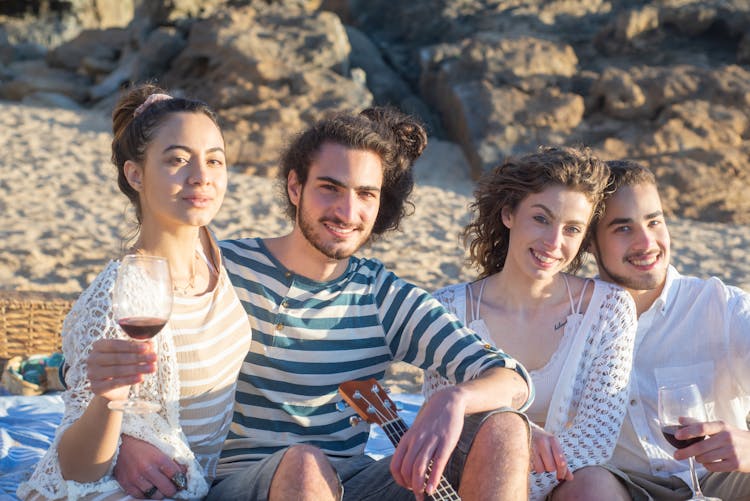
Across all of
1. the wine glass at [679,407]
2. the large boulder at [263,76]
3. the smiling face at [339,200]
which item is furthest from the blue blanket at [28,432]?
the large boulder at [263,76]

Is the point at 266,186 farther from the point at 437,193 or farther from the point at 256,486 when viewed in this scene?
the point at 256,486

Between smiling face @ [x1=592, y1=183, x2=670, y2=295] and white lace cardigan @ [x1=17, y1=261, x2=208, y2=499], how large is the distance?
5.82ft

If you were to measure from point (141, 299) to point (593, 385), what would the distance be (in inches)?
67.2

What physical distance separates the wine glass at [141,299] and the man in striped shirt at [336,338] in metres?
0.60

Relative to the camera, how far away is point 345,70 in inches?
550

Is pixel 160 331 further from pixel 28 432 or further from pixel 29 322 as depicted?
pixel 29 322

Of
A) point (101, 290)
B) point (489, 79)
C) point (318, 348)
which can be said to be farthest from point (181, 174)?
point (489, 79)

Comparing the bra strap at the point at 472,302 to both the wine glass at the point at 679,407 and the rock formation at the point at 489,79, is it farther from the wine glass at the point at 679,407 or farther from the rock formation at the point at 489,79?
the rock formation at the point at 489,79

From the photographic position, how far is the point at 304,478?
2328 millimetres

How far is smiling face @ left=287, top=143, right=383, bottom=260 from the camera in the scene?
296 cm

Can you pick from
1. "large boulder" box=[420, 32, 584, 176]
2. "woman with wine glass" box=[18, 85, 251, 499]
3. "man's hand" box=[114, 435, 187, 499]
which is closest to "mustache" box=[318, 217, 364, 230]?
"woman with wine glass" box=[18, 85, 251, 499]

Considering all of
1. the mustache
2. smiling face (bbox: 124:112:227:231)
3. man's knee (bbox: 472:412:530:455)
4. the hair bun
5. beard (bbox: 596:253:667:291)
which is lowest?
man's knee (bbox: 472:412:530:455)

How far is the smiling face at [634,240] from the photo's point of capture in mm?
3326

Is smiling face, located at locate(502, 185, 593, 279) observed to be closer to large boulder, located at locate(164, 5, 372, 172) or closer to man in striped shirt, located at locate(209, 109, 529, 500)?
man in striped shirt, located at locate(209, 109, 529, 500)
